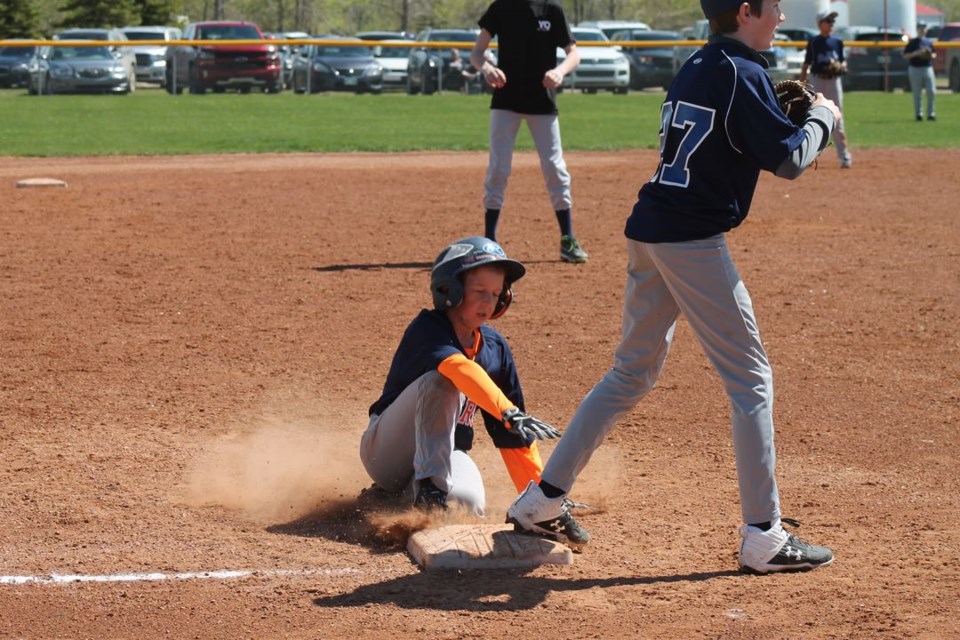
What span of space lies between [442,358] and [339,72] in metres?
27.2

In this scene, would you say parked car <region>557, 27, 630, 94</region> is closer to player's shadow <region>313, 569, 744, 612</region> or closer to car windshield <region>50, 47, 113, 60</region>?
car windshield <region>50, 47, 113, 60</region>

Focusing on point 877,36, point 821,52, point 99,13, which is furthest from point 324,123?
point 99,13

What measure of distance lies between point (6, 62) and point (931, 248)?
2577 cm

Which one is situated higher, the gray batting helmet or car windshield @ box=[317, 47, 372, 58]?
car windshield @ box=[317, 47, 372, 58]

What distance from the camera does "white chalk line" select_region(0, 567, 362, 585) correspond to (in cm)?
395

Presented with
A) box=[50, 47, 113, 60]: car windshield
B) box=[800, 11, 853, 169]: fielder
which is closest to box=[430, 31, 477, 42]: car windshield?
box=[50, 47, 113, 60]: car windshield

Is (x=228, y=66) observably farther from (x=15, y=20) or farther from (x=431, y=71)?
(x=15, y=20)

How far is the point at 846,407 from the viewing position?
20.0ft

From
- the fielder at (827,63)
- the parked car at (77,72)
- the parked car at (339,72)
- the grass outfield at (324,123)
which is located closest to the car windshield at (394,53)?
the parked car at (339,72)

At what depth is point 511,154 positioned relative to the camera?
917cm

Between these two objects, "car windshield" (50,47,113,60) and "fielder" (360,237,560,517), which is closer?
"fielder" (360,237,560,517)

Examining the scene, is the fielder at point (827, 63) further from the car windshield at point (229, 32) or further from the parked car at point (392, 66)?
the car windshield at point (229, 32)

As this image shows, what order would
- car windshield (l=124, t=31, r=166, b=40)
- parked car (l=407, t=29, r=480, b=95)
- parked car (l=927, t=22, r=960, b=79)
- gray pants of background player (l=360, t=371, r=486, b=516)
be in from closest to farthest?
gray pants of background player (l=360, t=371, r=486, b=516) < parked car (l=407, t=29, r=480, b=95) < parked car (l=927, t=22, r=960, b=79) < car windshield (l=124, t=31, r=166, b=40)

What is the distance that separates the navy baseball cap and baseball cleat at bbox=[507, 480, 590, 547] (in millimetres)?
1522
